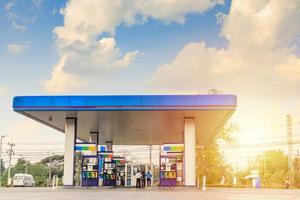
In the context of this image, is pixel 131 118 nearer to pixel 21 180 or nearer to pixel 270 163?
pixel 21 180

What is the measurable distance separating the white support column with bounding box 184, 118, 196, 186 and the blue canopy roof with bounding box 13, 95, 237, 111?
2872 millimetres

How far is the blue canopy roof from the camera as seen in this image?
2480 centimetres

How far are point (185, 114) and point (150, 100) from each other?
291cm

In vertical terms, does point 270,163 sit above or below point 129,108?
below

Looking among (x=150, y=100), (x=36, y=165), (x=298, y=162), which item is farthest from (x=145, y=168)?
(x=36, y=165)

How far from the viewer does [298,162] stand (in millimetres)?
72625

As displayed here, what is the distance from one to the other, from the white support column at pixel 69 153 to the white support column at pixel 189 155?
626 cm

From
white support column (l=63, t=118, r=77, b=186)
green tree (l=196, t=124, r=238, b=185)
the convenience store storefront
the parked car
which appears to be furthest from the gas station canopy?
the parked car

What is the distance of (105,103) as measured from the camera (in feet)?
82.5

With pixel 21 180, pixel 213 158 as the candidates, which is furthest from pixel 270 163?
pixel 21 180

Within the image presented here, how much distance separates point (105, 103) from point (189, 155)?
5446mm

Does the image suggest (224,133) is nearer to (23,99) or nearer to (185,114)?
(185,114)

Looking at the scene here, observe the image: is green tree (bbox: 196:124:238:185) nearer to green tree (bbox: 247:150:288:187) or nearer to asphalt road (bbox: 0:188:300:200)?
green tree (bbox: 247:150:288:187)

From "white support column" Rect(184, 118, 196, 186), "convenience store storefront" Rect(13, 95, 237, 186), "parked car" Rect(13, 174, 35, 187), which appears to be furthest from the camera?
"parked car" Rect(13, 174, 35, 187)
